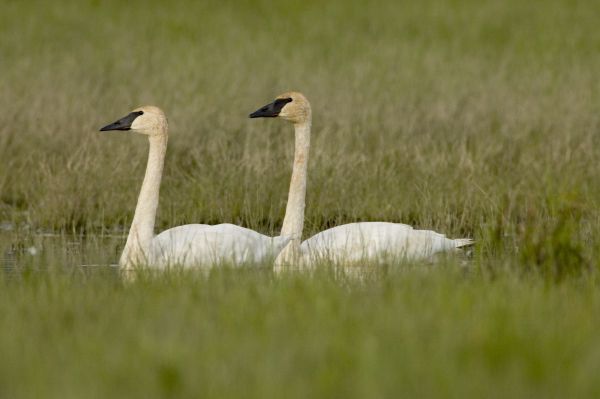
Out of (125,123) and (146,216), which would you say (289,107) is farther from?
(146,216)

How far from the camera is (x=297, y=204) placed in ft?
29.5

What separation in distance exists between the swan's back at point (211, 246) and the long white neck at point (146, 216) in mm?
81

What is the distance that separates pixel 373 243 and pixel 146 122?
1.99 metres

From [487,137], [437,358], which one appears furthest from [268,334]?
[487,137]

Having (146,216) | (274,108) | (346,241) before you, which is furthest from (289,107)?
(346,241)

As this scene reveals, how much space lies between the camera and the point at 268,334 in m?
5.23

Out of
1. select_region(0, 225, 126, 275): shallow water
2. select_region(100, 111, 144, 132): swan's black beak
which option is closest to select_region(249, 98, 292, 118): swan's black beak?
select_region(100, 111, 144, 132): swan's black beak

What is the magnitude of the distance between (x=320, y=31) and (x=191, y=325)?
25.0 m

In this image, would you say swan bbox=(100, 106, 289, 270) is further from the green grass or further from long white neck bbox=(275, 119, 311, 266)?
the green grass

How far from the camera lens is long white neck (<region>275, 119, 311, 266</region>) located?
8227 mm

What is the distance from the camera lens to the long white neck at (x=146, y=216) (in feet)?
26.5

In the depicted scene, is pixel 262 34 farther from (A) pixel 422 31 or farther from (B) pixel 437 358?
(B) pixel 437 358

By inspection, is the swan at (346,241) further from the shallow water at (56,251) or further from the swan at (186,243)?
the shallow water at (56,251)

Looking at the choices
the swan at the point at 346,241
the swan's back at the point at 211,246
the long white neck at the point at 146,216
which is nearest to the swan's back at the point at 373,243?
the swan at the point at 346,241
